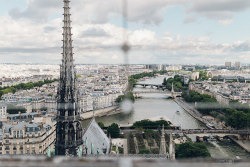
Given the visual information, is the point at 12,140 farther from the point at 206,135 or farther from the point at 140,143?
the point at 206,135

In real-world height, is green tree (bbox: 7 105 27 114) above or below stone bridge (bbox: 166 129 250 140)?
above

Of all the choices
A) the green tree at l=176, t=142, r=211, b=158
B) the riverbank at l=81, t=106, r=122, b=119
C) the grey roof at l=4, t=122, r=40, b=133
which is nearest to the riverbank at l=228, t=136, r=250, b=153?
the green tree at l=176, t=142, r=211, b=158

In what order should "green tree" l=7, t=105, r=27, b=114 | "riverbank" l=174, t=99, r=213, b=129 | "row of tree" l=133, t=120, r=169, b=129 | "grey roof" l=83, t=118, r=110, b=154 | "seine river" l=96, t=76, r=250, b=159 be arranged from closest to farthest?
1. "grey roof" l=83, t=118, r=110, b=154
2. "seine river" l=96, t=76, r=250, b=159
3. "row of tree" l=133, t=120, r=169, b=129
4. "riverbank" l=174, t=99, r=213, b=129
5. "green tree" l=7, t=105, r=27, b=114

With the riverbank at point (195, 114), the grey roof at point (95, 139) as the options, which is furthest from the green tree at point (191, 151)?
the riverbank at point (195, 114)

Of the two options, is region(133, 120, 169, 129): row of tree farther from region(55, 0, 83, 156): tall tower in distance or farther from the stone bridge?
region(55, 0, 83, 156): tall tower in distance

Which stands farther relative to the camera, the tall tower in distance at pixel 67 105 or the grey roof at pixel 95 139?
the grey roof at pixel 95 139

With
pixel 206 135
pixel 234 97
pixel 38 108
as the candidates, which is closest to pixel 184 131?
pixel 206 135

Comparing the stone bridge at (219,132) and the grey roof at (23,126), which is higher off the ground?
the grey roof at (23,126)

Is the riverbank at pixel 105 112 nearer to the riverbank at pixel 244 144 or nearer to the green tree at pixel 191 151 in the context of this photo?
the riverbank at pixel 244 144
